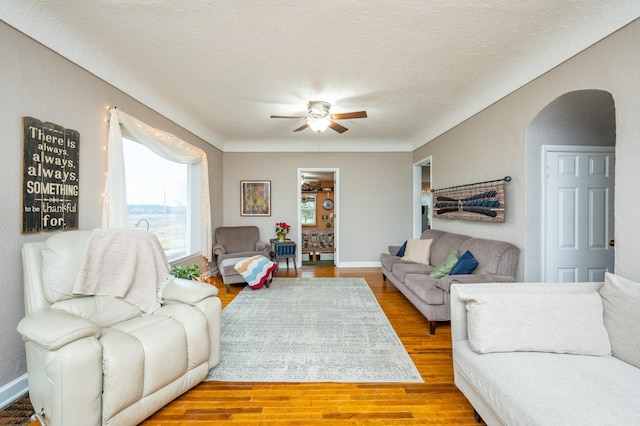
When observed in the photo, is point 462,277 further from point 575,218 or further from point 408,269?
point 575,218

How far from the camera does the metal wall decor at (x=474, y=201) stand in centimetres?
312

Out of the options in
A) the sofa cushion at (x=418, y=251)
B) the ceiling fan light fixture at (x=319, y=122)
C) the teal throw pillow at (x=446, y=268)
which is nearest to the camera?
the teal throw pillow at (x=446, y=268)

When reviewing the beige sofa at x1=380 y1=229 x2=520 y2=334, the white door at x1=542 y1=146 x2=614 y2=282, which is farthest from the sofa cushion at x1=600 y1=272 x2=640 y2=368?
the white door at x1=542 y1=146 x2=614 y2=282

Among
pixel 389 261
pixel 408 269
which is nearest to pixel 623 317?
pixel 408 269

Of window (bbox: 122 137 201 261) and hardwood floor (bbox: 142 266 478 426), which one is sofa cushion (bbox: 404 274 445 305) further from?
window (bbox: 122 137 201 261)

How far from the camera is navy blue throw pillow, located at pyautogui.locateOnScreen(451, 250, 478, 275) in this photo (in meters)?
3.03

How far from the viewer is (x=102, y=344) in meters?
1.54

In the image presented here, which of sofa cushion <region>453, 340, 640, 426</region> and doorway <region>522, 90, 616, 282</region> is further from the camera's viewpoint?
doorway <region>522, 90, 616, 282</region>

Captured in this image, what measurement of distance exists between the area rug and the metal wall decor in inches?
65.2

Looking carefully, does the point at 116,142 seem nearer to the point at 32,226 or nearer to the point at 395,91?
the point at 32,226

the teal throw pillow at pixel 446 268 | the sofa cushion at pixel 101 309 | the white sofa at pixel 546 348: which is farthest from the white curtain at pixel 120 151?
the teal throw pillow at pixel 446 268

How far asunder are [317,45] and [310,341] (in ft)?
8.74

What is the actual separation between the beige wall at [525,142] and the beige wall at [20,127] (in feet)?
13.0

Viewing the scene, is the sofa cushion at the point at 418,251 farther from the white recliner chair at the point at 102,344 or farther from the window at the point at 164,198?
the window at the point at 164,198
